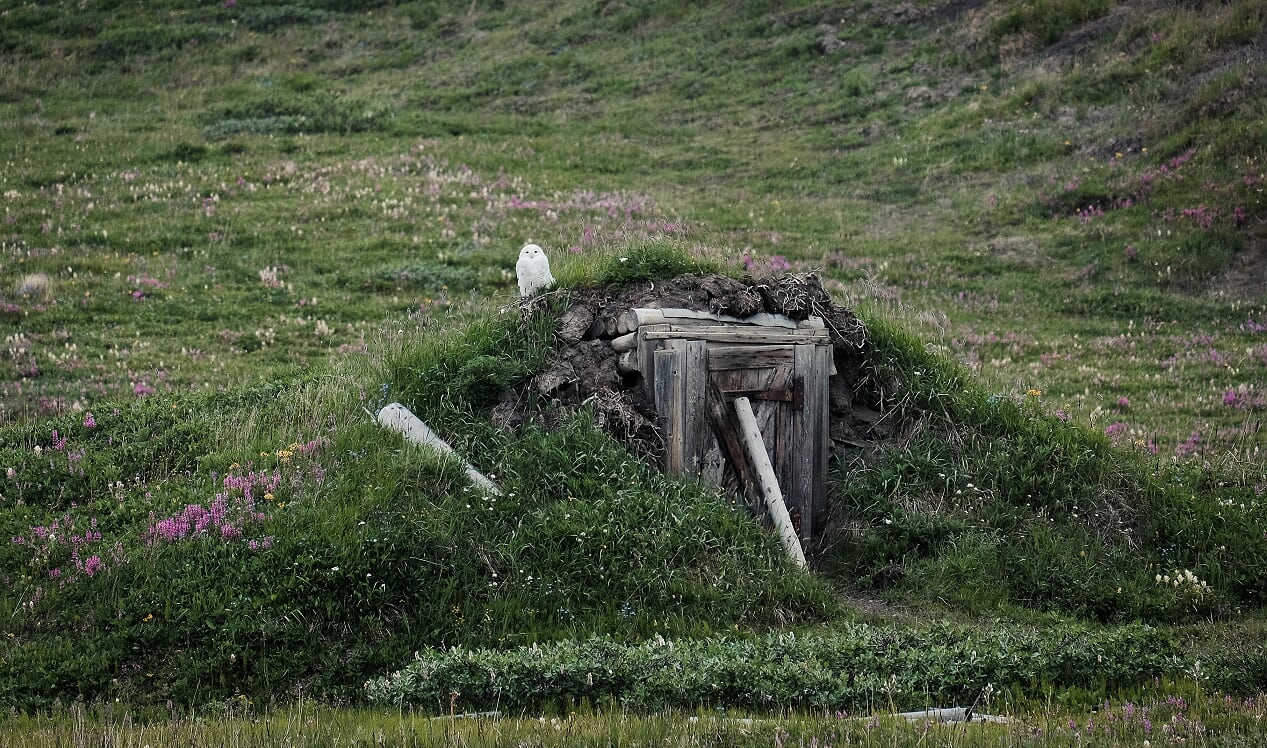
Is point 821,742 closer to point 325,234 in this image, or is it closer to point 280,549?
point 280,549

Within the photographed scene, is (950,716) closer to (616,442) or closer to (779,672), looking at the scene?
(779,672)

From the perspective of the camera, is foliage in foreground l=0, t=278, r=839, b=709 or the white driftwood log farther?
foliage in foreground l=0, t=278, r=839, b=709

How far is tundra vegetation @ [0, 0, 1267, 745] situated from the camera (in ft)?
24.4

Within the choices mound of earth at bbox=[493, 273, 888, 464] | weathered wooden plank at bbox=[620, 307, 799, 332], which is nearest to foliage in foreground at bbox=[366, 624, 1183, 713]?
mound of earth at bbox=[493, 273, 888, 464]

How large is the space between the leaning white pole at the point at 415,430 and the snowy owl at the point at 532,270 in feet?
6.61

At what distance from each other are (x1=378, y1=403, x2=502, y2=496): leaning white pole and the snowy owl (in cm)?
201

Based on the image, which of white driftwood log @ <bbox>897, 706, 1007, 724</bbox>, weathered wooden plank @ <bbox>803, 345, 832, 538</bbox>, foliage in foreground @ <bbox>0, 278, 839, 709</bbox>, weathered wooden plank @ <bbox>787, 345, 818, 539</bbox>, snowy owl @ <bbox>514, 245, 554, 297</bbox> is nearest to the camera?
white driftwood log @ <bbox>897, 706, 1007, 724</bbox>

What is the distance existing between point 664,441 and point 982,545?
129 inches

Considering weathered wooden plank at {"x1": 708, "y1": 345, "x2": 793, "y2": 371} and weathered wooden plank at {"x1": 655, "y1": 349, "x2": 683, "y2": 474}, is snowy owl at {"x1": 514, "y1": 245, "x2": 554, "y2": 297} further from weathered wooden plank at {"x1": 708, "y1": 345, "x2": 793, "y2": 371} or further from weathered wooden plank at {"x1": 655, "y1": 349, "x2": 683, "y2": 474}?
weathered wooden plank at {"x1": 708, "y1": 345, "x2": 793, "y2": 371}

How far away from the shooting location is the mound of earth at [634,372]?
1059cm

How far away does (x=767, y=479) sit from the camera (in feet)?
34.6

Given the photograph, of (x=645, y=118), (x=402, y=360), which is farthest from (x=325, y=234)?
(x=645, y=118)

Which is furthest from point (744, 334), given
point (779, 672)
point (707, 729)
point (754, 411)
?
point (707, 729)

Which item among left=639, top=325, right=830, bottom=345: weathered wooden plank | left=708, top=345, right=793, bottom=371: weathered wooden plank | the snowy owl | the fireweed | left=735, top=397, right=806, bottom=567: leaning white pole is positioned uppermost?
the snowy owl
